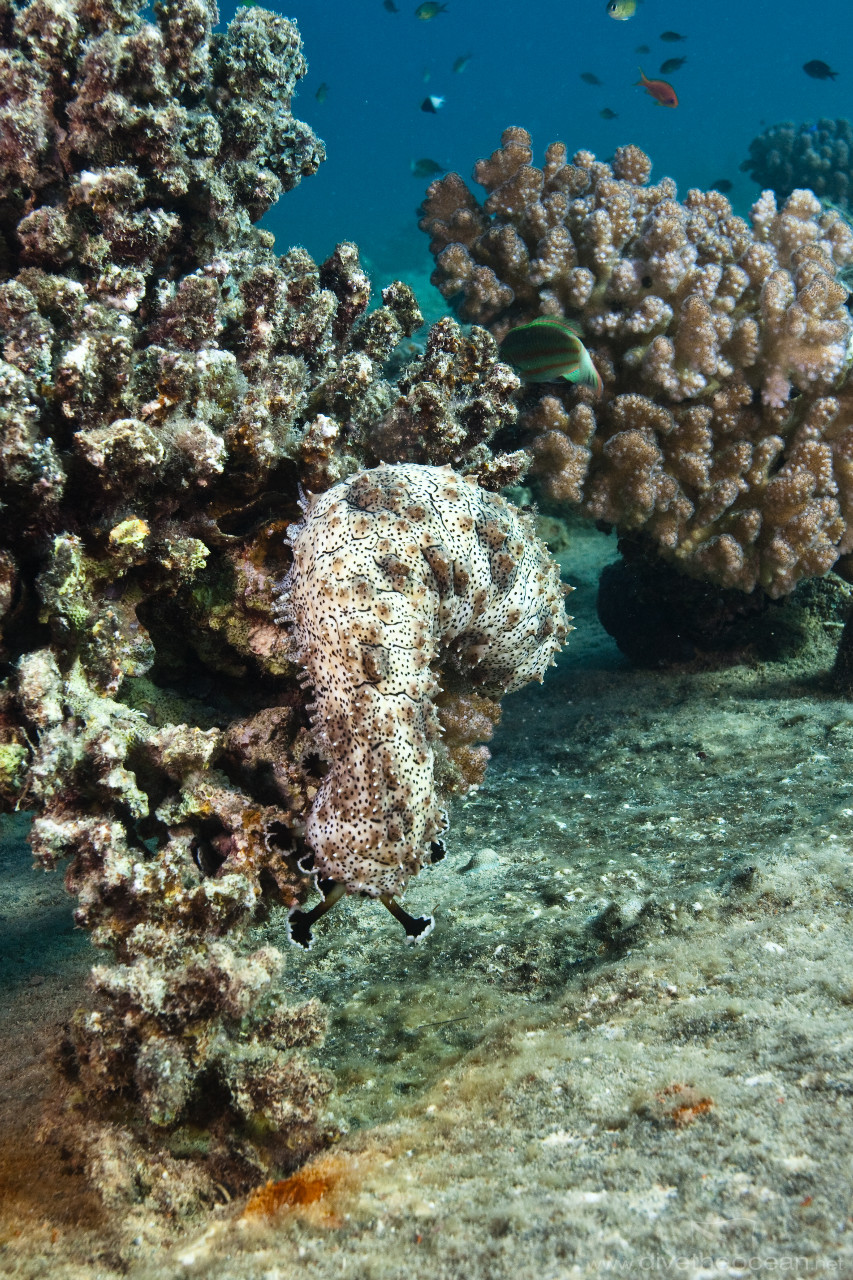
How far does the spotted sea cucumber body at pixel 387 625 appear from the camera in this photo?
2.69 m

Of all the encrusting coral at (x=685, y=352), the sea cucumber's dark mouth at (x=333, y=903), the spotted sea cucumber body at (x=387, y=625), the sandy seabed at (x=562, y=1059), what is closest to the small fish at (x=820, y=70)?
the encrusting coral at (x=685, y=352)

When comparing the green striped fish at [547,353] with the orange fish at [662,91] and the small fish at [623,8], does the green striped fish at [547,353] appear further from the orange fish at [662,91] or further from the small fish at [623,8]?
the small fish at [623,8]

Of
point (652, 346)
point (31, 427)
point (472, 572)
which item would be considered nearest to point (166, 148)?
point (31, 427)

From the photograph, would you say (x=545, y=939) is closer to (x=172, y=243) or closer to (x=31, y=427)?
(x=31, y=427)

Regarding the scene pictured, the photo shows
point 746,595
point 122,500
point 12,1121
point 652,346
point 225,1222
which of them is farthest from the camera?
point 746,595

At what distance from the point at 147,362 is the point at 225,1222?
10.4 feet

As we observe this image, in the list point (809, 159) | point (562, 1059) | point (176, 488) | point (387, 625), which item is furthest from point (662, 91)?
point (562, 1059)

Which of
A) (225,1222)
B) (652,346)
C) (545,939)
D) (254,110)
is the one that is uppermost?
(254,110)

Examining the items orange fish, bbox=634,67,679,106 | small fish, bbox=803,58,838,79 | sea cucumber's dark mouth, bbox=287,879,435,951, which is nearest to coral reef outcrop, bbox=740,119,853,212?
small fish, bbox=803,58,838,79

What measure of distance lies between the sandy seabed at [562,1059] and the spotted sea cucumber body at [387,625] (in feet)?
2.73

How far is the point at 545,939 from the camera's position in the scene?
3463mm

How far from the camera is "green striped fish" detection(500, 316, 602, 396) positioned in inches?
186

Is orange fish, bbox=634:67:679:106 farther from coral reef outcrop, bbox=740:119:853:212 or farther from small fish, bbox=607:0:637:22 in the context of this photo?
coral reef outcrop, bbox=740:119:853:212

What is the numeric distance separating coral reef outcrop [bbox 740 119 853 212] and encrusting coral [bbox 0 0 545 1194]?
736 inches
